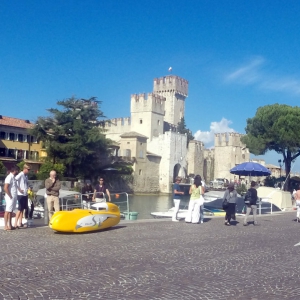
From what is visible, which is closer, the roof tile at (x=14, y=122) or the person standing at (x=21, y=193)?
the person standing at (x=21, y=193)

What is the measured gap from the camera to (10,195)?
1156 cm

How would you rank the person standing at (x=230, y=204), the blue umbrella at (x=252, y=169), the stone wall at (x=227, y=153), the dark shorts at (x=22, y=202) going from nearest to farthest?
the dark shorts at (x=22, y=202) < the person standing at (x=230, y=204) < the blue umbrella at (x=252, y=169) < the stone wall at (x=227, y=153)

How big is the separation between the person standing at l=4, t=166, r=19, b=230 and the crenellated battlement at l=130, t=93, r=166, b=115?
6506cm

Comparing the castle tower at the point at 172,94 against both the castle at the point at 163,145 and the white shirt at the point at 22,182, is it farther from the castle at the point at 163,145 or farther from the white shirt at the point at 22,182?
the white shirt at the point at 22,182

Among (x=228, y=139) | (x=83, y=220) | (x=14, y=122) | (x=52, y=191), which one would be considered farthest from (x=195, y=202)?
(x=228, y=139)

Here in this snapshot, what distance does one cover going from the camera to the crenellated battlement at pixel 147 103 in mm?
76944

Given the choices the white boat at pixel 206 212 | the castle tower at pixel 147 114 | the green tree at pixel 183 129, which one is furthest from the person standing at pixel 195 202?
the green tree at pixel 183 129

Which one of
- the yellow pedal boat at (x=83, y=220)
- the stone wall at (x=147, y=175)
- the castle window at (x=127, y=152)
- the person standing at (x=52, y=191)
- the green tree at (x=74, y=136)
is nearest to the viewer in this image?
the yellow pedal boat at (x=83, y=220)

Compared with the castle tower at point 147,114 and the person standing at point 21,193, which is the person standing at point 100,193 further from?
the castle tower at point 147,114

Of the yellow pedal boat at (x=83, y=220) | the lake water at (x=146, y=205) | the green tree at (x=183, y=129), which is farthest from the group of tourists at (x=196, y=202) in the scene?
the green tree at (x=183, y=129)

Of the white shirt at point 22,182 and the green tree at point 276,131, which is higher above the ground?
the green tree at point 276,131

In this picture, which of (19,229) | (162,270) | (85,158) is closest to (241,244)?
(162,270)

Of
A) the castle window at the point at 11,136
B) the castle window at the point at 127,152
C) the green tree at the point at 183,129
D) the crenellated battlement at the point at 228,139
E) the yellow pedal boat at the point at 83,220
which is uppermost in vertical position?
the green tree at the point at 183,129

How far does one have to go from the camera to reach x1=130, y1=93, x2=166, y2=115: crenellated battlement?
3029 inches
